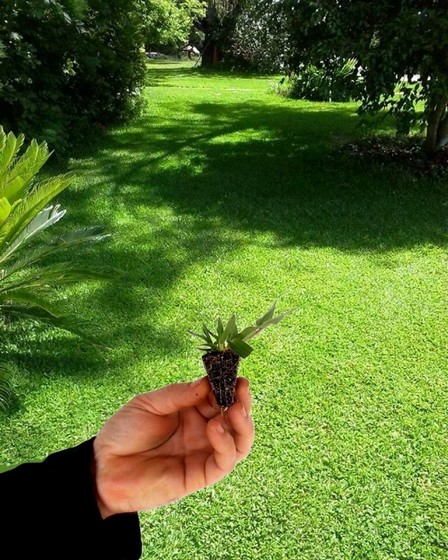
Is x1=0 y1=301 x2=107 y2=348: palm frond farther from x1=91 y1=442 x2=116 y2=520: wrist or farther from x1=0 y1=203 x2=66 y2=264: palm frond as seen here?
x1=91 y1=442 x2=116 y2=520: wrist

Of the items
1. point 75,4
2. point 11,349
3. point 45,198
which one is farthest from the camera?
point 75,4

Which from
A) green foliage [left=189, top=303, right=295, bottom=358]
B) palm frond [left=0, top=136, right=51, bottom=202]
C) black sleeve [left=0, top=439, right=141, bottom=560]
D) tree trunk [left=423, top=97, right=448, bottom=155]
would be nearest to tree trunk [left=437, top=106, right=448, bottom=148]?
tree trunk [left=423, top=97, right=448, bottom=155]

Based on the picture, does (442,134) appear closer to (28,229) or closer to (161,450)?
(28,229)

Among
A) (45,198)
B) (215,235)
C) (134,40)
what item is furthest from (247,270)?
(134,40)

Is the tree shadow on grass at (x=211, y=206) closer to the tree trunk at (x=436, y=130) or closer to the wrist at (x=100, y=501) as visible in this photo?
the tree trunk at (x=436, y=130)

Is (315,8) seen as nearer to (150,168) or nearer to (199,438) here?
(150,168)

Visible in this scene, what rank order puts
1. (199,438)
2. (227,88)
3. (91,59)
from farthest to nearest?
1. (227,88)
2. (91,59)
3. (199,438)
